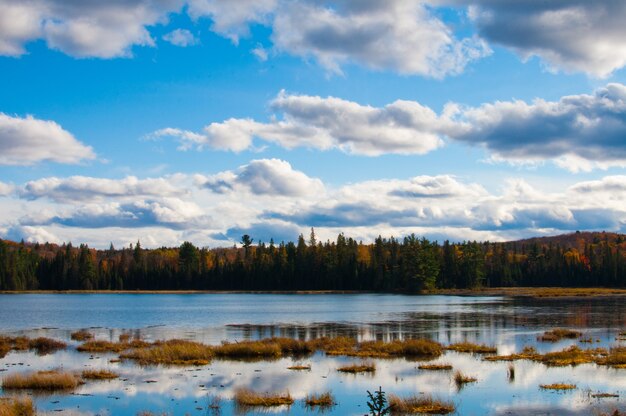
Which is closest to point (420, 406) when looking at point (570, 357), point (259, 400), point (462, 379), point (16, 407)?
point (259, 400)

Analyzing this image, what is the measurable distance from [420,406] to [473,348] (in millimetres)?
21450

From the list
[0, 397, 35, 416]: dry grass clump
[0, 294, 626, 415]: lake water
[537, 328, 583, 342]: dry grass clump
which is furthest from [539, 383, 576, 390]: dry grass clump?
[0, 397, 35, 416]: dry grass clump

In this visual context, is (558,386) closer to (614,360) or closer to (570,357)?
(614,360)

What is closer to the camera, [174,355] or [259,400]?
[259,400]

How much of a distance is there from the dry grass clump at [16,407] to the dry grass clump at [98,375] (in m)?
7.53

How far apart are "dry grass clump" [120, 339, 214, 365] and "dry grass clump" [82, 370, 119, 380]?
17.4ft

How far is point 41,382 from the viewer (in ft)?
108

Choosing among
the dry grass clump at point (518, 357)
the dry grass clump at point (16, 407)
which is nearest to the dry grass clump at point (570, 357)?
the dry grass clump at point (518, 357)

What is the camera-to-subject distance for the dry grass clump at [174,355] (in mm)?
42219

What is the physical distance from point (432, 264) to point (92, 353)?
148693 millimetres

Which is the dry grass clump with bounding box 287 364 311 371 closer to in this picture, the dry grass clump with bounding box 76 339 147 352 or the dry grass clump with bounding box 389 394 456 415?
the dry grass clump with bounding box 389 394 456 415

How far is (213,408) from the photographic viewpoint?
92.8ft

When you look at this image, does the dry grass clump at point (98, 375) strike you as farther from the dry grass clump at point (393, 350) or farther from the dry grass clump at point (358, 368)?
the dry grass clump at point (393, 350)

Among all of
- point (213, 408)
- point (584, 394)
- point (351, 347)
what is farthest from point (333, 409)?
point (351, 347)
